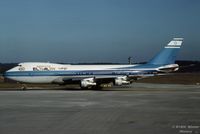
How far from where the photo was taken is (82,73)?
49.5 meters

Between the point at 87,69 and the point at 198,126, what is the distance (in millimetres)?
34632

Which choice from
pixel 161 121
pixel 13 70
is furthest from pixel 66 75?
pixel 161 121

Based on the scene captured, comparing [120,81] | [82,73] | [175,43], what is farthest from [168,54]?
[82,73]

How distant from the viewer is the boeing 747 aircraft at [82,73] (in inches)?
1912

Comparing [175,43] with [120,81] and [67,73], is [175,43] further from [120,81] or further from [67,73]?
[67,73]

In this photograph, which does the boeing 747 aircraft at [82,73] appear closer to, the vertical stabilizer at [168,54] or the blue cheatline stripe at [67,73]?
the blue cheatline stripe at [67,73]

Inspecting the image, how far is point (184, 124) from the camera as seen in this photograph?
53.2ft

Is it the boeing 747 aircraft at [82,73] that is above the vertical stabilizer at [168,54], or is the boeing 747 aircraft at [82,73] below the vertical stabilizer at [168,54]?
below

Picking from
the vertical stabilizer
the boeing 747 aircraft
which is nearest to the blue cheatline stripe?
the boeing 747 aircraft

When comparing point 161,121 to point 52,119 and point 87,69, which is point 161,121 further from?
point 87,69

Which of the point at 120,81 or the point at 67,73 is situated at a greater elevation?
the point at 67,73

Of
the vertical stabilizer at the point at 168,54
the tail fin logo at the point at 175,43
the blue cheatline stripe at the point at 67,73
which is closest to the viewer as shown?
the blue cheatline stripe at the point at 67,73

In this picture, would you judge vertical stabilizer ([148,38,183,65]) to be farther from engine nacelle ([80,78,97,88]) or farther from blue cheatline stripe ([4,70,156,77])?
engine nacelle ([80,78,97,88])

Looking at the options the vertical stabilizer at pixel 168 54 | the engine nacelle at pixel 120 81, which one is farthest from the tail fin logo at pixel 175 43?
the engine nacelle at pixel 120 81
